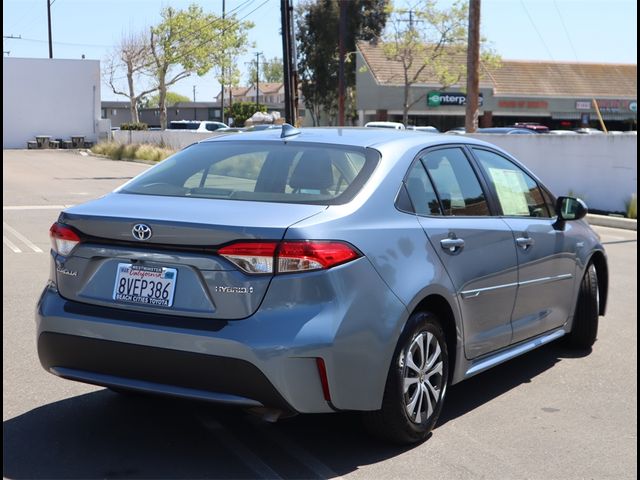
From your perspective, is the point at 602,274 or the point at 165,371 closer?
the point at 165,371

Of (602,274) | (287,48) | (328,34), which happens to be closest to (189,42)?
(328,34)

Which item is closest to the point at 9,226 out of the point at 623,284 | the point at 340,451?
the point at 623,284

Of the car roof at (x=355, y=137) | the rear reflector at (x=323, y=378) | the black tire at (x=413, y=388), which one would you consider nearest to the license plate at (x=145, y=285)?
the rear reflector at (x=323, y=378)

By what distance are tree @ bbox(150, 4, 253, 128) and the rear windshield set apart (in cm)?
6217

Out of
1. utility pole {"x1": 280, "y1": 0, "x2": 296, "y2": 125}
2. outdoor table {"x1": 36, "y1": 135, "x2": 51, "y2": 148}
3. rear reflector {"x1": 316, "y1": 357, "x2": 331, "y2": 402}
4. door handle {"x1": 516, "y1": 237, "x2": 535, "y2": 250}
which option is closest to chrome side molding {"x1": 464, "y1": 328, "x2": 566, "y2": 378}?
door handle {"x1": 516, "y1": 237, "x2": 535, "y2": 250}

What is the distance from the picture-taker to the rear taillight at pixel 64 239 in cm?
471

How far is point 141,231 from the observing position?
447 centimetres

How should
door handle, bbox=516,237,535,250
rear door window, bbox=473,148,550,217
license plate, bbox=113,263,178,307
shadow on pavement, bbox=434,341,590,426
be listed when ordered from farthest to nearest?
rear door window, bbox=473,148,550,217 < door handle, bbox=516,237,535,250 < shadow on pavement, bbox=434,341,590,426 < license plate, bbox=113,263,178,307

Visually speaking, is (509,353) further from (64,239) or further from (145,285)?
(64,239)

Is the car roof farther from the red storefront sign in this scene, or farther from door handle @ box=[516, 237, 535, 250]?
the red storefront sign

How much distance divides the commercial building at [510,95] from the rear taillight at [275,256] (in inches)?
2290

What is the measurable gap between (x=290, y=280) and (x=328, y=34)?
222 feet

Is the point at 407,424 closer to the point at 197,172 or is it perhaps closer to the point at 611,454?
the point at 611,454

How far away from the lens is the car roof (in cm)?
534
